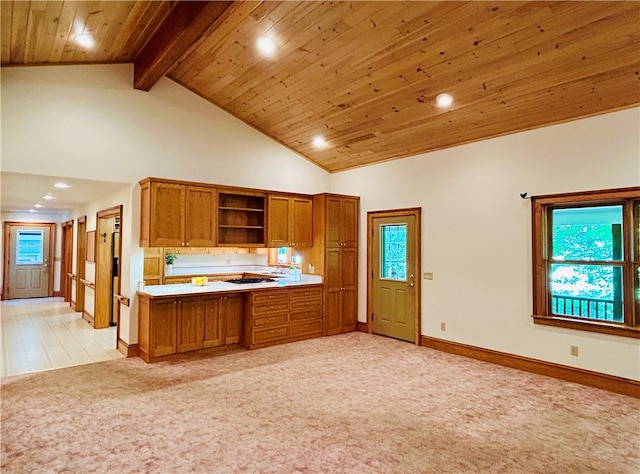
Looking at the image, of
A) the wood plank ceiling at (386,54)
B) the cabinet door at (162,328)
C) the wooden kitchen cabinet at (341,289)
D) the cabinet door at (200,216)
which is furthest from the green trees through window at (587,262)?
the cabinet door at (162,328)

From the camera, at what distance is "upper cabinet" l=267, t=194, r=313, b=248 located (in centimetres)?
612

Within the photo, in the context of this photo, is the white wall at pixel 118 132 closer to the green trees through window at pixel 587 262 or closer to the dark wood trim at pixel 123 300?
the dark wood trim at pixel 123 300

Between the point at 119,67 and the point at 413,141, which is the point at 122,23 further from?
the point at 413,141

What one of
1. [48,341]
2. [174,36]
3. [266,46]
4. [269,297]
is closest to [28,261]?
[48,341]

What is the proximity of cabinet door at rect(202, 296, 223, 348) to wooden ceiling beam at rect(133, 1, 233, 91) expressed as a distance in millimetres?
2916

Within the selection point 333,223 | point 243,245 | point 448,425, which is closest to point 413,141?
point 333,223

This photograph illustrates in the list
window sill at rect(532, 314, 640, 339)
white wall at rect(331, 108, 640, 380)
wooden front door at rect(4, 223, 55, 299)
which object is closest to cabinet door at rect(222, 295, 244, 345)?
white wall at rect(331, 108, 640, 380)

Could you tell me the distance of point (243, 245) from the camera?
5.91 metres

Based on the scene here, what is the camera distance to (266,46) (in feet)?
13.8

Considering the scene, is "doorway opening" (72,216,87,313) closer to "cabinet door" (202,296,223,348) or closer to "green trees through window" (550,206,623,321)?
"cabinet door" (202,296,223,348)

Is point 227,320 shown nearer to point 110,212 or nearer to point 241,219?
point 241,219

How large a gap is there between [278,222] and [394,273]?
203 centimetres

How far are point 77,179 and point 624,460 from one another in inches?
237

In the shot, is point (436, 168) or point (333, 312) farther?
point (333, 312)
